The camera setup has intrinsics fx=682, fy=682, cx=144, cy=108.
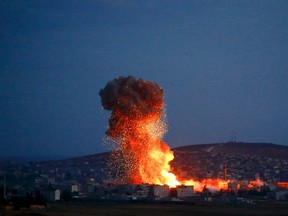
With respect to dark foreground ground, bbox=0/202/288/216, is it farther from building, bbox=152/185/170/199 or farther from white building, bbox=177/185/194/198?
white building, bbox=177/185/194/198

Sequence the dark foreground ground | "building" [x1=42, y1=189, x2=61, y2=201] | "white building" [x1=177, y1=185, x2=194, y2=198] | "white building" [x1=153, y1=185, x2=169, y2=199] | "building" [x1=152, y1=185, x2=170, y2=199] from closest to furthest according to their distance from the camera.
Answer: the dark foreground ground → "building" [x1=42, y1=189, x2=61, y2=201] → "building" [x1=152, y1=185, x2=170, y2=199] → "white building" [x1=153, y1=185, x2=169, y2=199] → "white building" [x1=177, y1=185, x2=194, y2=198]

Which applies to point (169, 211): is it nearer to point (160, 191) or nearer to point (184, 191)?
point (160, 191)

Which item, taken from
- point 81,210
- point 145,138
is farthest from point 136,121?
point 81,210

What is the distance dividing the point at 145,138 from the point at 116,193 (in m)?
10.7

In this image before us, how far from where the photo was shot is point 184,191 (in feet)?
363

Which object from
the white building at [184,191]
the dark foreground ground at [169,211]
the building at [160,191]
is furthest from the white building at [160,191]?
the dark foreground ground at [169,211]

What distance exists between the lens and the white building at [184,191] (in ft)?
358

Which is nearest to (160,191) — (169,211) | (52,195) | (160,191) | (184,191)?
(160,191)

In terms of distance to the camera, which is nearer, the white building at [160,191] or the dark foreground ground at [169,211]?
the dark foreground ground at [169,211]

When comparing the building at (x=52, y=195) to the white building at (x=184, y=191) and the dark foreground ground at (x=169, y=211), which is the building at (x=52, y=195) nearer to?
the dark foreground ground at (x=169, y=211)

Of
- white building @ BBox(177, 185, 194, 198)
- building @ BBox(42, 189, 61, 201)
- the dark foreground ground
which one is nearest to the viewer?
the dark foreground ground

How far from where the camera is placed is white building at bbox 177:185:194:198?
109231 millimetres

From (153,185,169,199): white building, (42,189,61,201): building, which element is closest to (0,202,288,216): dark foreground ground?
(153,185,169,199): white building

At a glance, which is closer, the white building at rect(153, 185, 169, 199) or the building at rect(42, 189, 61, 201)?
the building at rect(42, 189, 61, 201)
